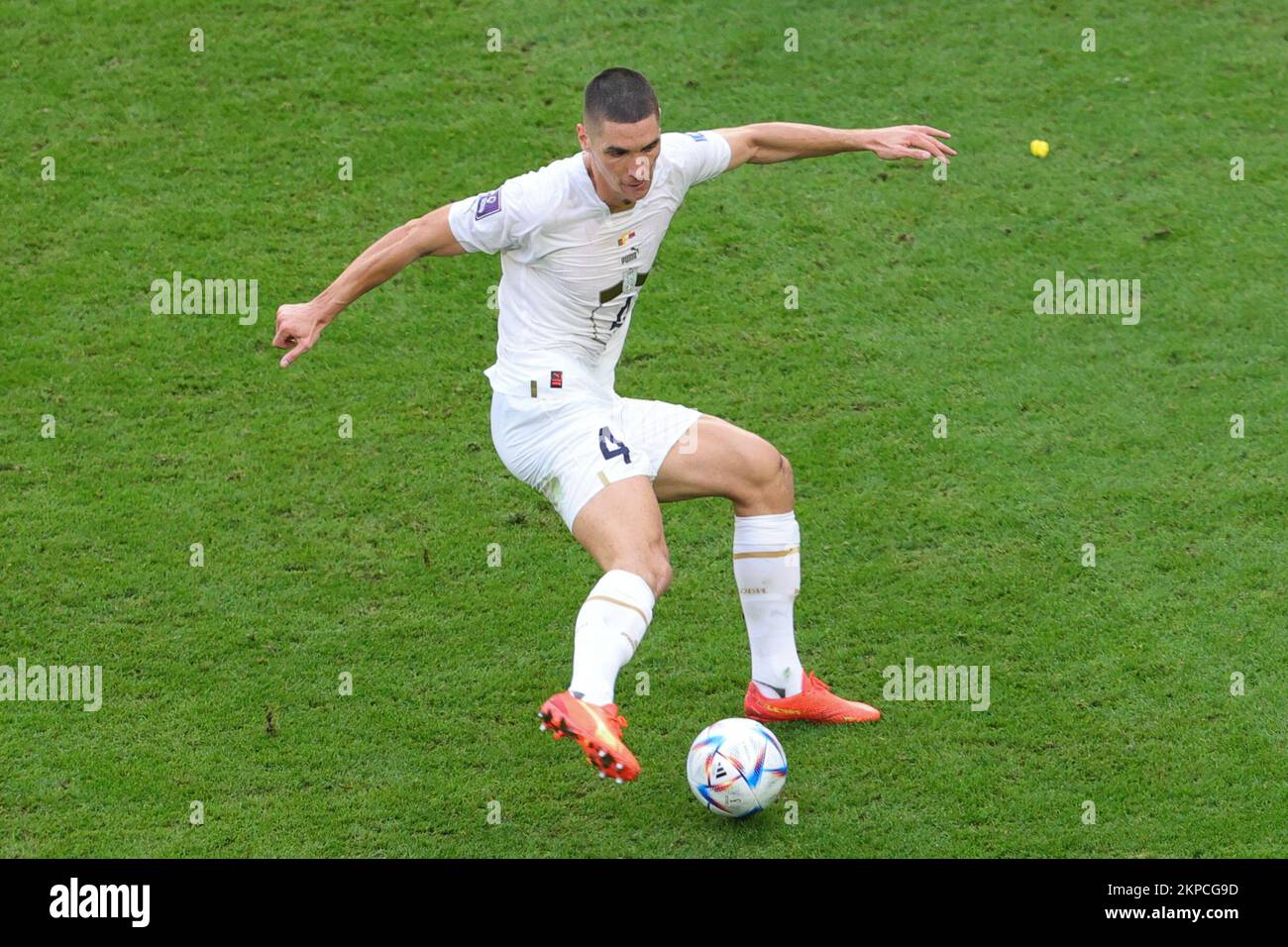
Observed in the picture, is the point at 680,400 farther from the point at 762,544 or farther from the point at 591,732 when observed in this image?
the point at 591,732

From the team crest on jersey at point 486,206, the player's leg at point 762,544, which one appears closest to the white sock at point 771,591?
the player's leg at point 762,544

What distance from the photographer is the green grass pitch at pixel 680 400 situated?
6.49 m

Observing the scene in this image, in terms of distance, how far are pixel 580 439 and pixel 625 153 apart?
1.06m

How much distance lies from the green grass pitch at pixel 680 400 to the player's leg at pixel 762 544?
0.15 metres

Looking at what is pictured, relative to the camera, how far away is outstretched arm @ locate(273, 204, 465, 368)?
597cm

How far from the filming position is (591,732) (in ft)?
17.6

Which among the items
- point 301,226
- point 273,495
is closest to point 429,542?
point 273,495

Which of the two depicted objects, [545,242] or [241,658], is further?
[241,658]

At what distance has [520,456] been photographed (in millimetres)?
6383

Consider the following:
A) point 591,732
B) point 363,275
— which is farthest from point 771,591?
point 363,275

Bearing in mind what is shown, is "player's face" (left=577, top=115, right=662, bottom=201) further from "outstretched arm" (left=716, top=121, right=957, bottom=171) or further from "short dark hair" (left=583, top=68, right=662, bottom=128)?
"outstretched arm" (left=716, top=121, right=957, bottom=171)

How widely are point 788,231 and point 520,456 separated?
420cm

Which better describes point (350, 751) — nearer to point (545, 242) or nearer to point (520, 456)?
point (520, 456)

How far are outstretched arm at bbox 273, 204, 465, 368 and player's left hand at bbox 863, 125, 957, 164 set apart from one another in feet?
5.81
